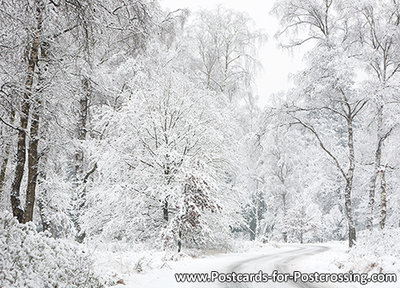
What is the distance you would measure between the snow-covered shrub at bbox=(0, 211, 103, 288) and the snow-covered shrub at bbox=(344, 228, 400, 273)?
5950 millimetres

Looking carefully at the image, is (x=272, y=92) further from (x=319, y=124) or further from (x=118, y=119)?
(x=118, y=119)

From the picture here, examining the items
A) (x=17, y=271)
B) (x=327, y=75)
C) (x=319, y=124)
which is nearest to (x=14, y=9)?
(x=17, y=271)

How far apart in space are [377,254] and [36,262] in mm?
7991

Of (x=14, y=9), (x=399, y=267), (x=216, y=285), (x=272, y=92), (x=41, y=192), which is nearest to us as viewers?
(x=14, y=9)

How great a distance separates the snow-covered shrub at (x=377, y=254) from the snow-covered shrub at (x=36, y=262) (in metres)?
5.95

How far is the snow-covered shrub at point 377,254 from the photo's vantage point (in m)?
7.08

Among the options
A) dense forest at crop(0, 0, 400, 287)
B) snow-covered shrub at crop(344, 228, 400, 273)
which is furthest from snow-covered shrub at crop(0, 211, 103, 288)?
snow-covered shrub at crop(344, 228, 400, 273)

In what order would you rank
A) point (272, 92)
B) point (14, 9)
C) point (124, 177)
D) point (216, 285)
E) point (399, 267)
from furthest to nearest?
point (272, 92)
point (124, 177)
point (399, 267)
point (216, 285)
point (14, 9)

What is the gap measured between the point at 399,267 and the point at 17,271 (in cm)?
707

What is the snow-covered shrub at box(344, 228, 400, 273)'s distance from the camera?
23.2 ft

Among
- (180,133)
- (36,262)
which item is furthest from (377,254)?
(36,262)

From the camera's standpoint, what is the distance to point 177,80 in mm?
12969

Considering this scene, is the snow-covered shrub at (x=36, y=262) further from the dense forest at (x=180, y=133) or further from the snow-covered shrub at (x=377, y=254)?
the snow-covered shrub at (x=377, y=254)

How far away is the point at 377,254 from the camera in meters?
8.36
